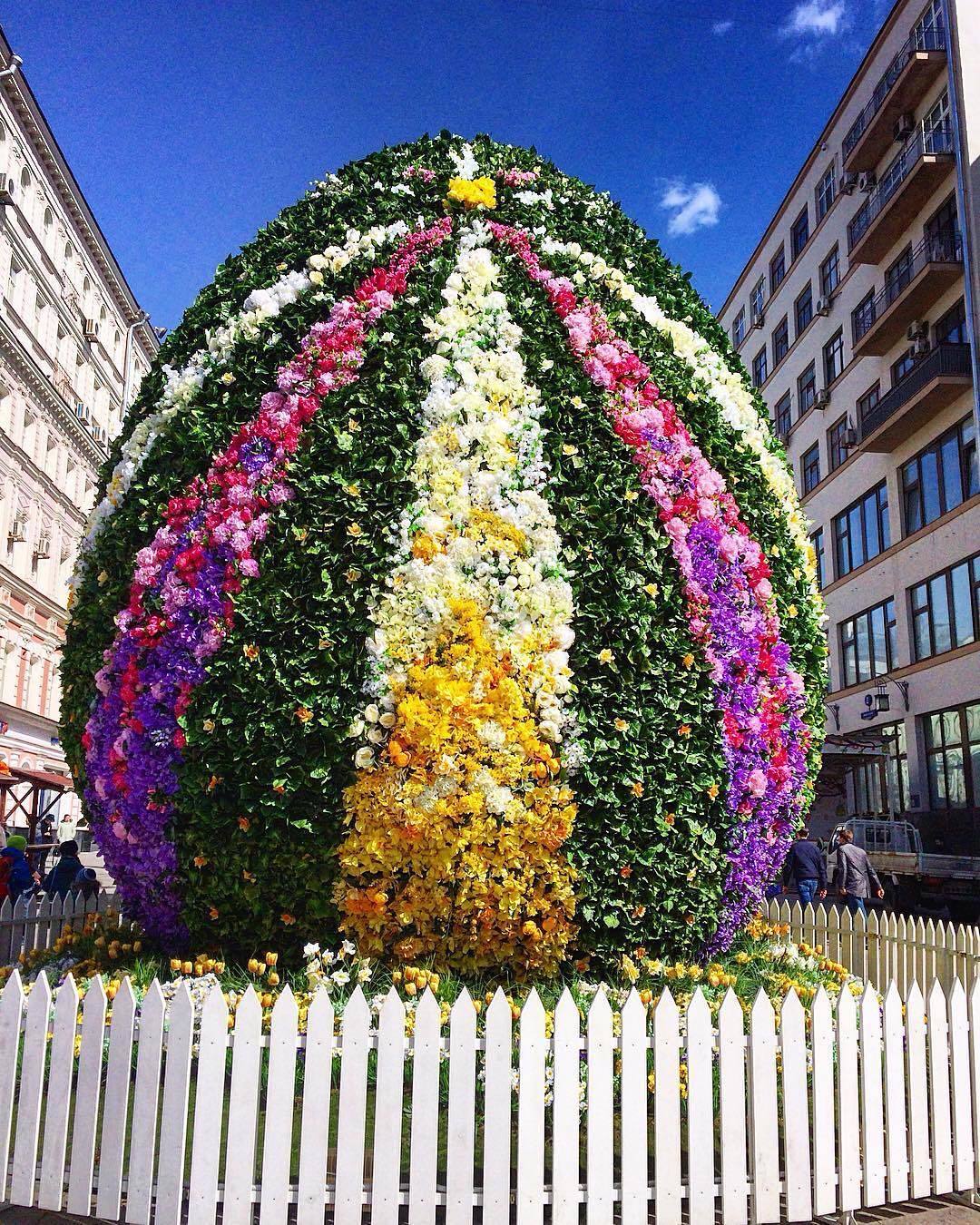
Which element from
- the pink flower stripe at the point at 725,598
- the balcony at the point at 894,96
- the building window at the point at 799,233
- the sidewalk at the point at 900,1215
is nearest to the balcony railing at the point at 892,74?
the balcony at the point at 894,96

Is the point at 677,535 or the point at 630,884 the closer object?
the point at 630,884

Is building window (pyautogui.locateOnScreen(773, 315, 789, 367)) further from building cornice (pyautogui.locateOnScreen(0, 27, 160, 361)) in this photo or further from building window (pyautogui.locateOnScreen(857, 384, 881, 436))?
building cornice (pyautogui.locateOnScreen(0, 27, 160, 361))

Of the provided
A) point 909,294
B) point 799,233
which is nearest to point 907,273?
point 909,294

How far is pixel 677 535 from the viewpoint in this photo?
554cm

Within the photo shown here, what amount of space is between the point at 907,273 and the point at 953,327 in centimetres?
247

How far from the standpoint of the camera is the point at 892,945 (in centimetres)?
784

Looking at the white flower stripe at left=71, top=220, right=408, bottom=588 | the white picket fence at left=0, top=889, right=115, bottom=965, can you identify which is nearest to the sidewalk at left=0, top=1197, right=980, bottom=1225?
the white picket fence at left=0, top=889, right=115, bottom=965

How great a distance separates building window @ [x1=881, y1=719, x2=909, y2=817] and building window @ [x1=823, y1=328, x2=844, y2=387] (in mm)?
11184

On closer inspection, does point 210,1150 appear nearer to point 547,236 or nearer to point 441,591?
point 441,591

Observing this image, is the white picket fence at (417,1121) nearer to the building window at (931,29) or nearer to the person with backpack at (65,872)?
the person with backpack at (65,872)

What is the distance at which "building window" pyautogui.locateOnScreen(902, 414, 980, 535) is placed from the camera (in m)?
24.0

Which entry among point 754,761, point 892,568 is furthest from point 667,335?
point 892,568

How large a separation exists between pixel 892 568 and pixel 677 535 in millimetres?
24422

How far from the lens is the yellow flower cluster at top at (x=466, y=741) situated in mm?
4984
